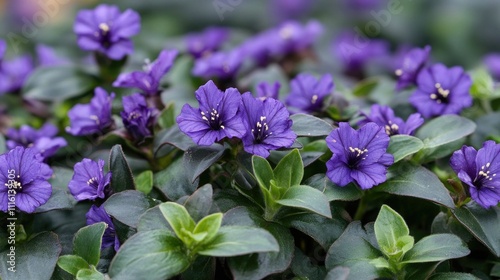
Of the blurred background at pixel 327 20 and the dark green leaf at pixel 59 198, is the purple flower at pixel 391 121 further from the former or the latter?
the blurred background at pixel 327 20

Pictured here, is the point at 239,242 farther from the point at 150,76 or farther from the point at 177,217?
the point at 150,76

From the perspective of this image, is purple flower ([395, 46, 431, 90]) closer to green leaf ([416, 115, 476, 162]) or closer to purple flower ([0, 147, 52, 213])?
green leaf ([416, 115, 476, 162])

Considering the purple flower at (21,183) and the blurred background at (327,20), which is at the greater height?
the purple flower at (21,183)

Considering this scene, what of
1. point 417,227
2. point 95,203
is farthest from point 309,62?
point 95,203

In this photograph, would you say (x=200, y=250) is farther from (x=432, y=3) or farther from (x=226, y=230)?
(x=432, y=3)

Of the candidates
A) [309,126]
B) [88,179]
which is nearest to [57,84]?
[88,179]

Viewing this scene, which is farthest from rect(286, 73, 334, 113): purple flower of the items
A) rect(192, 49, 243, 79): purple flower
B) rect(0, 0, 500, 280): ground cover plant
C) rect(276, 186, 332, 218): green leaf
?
rect(276, 186, 332, 218): green leaf

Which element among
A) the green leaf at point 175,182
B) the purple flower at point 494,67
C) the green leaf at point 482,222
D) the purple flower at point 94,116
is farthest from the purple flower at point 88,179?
the purple flower at point 494,67
